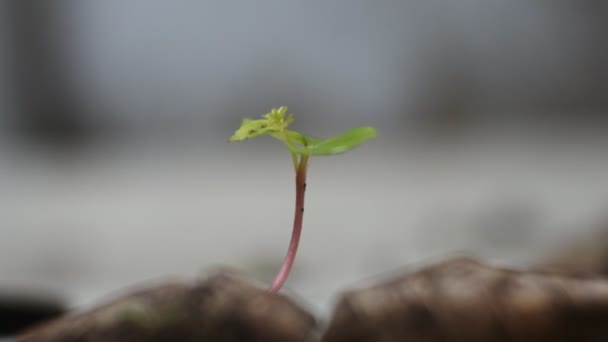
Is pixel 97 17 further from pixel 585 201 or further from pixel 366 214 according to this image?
pixel 585 201

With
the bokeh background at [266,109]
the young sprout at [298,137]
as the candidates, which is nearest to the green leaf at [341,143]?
the young sprout at [298,137]

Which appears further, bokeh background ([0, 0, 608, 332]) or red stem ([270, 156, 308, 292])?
bokeh background ([0, 0, 608, 332])

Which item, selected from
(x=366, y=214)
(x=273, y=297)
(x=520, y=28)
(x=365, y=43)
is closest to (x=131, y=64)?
(x=365, y=43)

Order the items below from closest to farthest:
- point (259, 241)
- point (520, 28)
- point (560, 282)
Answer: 1. point (560, 282)
2. point (259, 241)
3. point (520, 28)

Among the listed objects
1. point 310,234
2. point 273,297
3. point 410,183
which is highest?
point 410,183

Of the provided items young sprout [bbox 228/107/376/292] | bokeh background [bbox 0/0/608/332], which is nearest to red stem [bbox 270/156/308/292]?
young sprout [bbox 228/107/376/292]

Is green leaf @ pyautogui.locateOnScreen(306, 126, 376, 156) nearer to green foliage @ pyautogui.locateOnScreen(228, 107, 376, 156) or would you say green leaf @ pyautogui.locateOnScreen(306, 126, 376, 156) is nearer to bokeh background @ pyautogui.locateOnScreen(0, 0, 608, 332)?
green foliage @ pyautogui.locateOnScreen(228, 107, 376, 156)

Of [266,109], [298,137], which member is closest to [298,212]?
[298,137]

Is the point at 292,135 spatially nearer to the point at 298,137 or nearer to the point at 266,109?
the point at 298,137
